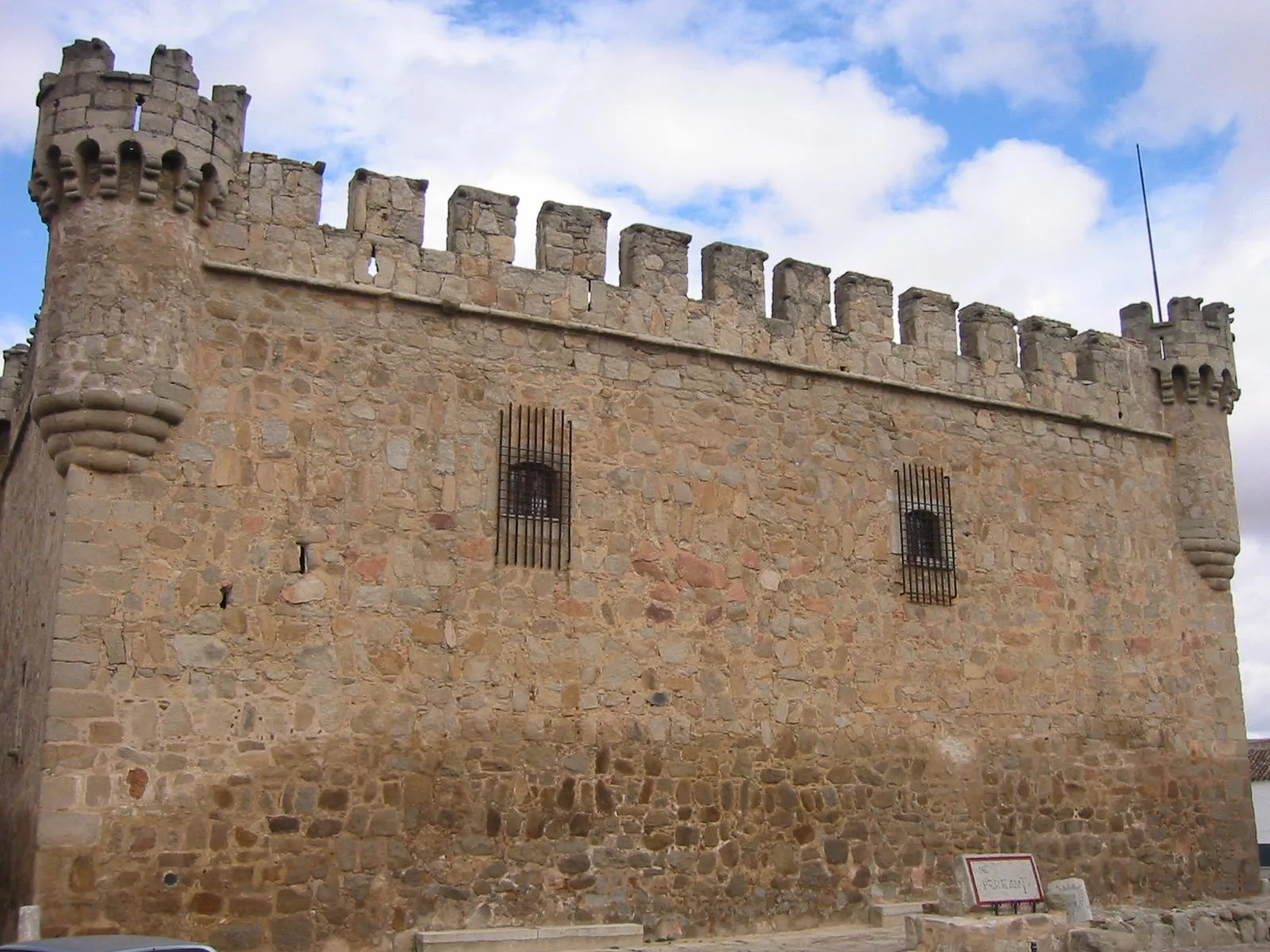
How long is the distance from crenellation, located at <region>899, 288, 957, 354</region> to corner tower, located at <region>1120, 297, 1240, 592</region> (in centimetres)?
299

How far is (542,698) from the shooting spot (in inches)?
420

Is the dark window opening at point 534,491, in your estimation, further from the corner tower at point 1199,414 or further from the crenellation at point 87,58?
the corner tower at point 1199,414

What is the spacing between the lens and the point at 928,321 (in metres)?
13.5

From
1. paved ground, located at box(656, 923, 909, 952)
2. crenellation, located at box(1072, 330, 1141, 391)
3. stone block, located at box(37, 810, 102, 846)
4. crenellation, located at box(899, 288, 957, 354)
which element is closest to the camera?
stone block, located at box(37, 810, 102, 846)

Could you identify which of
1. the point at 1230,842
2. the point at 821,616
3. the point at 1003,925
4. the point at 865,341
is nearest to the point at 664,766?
the point at 821,616

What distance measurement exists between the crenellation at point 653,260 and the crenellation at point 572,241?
0.32 meters

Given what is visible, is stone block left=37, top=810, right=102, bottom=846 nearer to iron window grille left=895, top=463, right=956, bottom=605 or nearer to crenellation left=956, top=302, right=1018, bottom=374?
iron window grille left=895, top=463, right=956, bottom=605

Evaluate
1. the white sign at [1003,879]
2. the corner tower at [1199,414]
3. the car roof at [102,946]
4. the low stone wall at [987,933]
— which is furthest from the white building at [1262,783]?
the car roof at [102,946]

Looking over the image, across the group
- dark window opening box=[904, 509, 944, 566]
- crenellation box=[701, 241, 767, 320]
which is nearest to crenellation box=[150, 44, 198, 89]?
crenellation box=[701, 241, 767, 320]

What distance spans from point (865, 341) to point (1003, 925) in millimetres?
5654

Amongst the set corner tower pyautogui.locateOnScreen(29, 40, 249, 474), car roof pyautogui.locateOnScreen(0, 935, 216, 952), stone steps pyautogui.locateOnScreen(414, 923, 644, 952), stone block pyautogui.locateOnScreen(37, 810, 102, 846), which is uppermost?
corner tower pyautogui.locateOnScreen(29, 40, 249, 474)

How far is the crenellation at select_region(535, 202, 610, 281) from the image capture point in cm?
1162

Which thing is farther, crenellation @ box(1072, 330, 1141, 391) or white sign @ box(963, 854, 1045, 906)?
crenellation @ box(1072, 330, 1141, 391)

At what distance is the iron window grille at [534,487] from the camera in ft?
35.7
